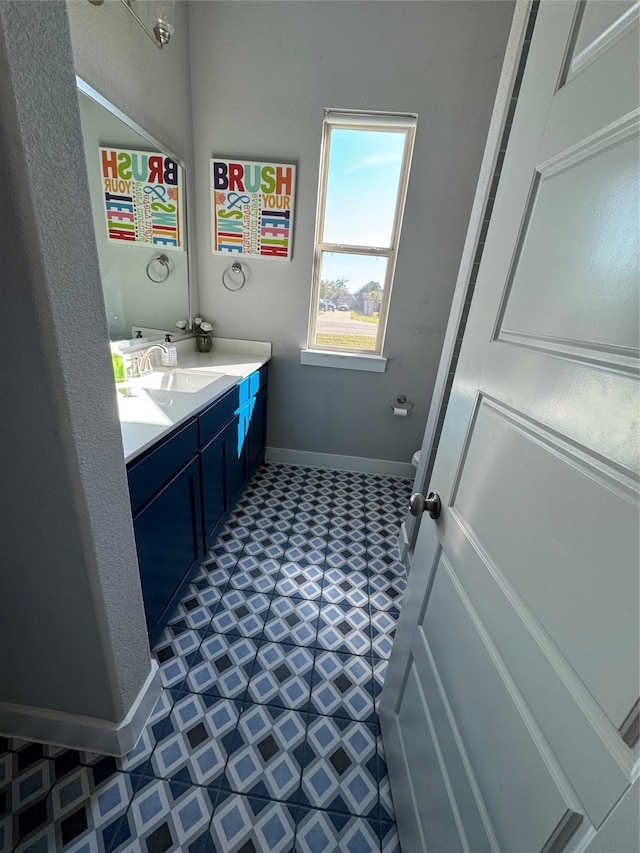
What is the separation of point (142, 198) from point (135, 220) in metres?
0.12

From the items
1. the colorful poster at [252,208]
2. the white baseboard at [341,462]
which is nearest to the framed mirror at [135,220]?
the colorful poster at [252,208]

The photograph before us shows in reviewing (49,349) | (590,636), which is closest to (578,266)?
(590,636)

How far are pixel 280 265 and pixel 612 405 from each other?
2324 millimetres

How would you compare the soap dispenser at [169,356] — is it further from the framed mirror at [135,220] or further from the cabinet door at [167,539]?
the cabinet door at [167,539]

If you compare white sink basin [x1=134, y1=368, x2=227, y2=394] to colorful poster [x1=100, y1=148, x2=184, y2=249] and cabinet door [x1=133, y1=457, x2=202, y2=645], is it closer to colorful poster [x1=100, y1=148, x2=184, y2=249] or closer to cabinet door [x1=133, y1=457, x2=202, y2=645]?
cabinet door [x1=133, y1=457, x2=202, y2=645]

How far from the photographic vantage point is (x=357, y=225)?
231cm

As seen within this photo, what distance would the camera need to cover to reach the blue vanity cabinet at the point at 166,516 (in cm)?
110

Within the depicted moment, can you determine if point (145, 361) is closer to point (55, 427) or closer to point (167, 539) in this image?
point (167, 539)

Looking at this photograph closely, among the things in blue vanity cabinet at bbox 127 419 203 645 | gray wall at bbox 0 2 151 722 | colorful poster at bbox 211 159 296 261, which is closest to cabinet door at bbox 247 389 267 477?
blue vanity cabinet at bbox 127 419 203 645

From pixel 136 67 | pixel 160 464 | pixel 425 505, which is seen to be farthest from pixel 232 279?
pixel 425 505

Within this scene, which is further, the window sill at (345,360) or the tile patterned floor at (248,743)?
the window sill at (345,360)

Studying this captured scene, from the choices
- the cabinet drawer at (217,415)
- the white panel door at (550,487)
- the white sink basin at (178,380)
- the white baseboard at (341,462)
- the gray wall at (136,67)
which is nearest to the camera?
the white panel door at (550,487)

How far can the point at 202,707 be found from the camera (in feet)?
3.93

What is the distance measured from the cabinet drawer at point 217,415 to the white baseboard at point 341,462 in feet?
3.37
